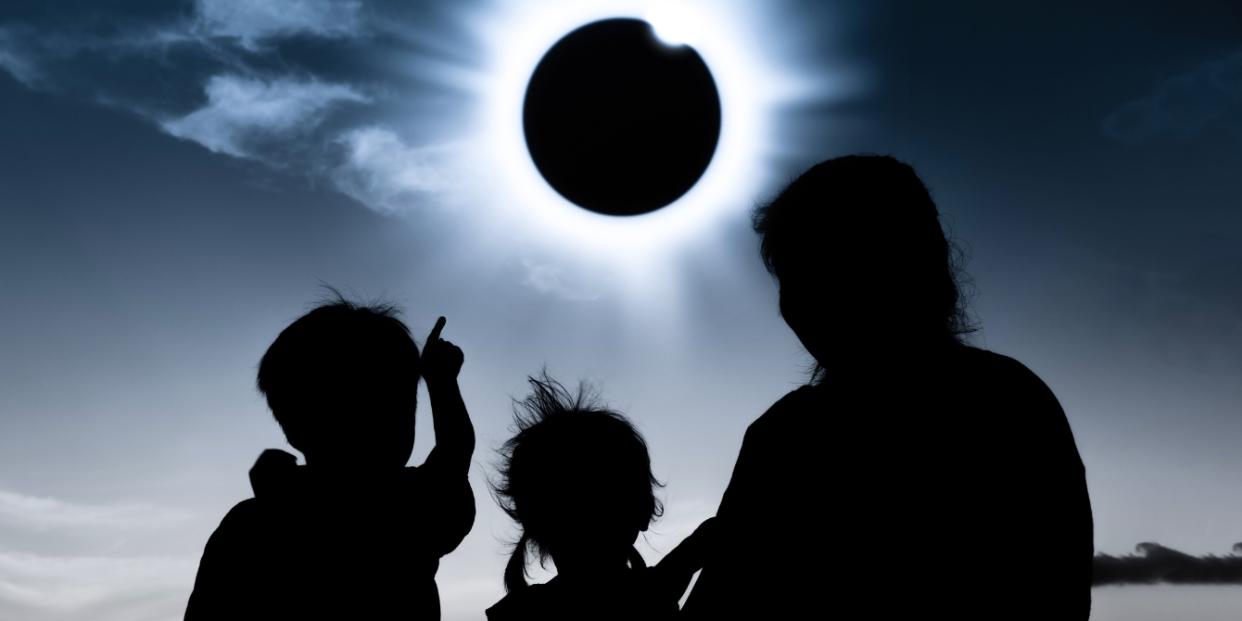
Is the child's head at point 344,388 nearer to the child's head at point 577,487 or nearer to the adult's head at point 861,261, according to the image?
the child's head at point 577,487

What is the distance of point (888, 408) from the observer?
73.8 inches

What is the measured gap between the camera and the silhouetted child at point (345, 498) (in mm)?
3107

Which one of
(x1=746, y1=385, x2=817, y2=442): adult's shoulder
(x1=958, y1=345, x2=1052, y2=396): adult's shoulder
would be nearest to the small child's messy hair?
(x1=746, y1=385, x2=817, y2=442): adult's shoulder

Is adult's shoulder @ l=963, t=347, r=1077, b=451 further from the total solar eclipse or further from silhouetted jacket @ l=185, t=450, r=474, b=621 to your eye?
the total solar eclipse

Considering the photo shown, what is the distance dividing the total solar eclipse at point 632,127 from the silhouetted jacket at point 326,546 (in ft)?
13.3

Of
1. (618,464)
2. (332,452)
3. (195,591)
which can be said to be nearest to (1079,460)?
(618,464)

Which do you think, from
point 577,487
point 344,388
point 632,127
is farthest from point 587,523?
point 632,127

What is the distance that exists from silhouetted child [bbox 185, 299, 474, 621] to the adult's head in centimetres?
168

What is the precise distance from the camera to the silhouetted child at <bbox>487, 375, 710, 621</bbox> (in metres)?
3.20

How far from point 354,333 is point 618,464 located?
1.21 m

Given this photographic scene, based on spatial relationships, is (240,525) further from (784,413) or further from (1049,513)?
(1049,513)

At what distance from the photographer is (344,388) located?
3.25 metres

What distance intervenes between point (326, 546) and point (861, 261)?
2247 millimetres

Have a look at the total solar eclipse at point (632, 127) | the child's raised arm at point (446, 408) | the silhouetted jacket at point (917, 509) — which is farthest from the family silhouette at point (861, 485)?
the total solar eclipse at point (632, 127)
